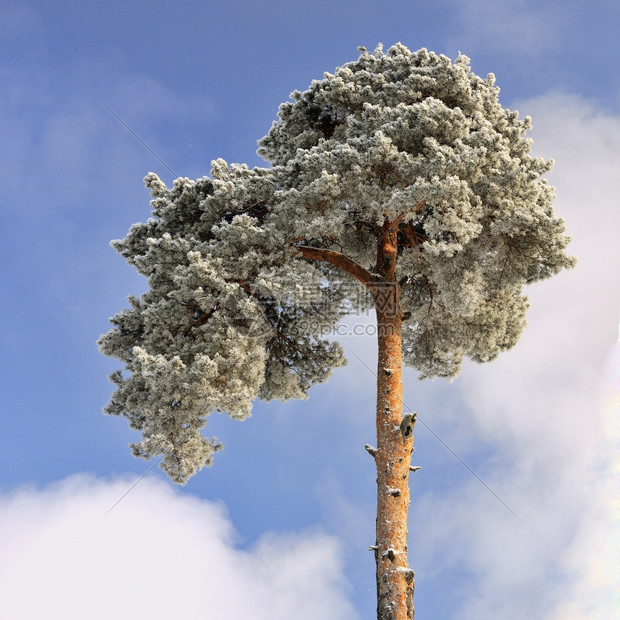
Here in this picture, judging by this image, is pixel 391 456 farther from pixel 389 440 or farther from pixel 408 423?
pixel 408 423

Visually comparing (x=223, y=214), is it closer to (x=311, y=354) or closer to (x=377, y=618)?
(x=311, y=354)

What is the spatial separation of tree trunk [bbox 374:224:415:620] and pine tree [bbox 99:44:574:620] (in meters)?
0.03

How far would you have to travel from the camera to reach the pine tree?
35.5 ft

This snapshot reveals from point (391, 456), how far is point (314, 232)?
449 cm

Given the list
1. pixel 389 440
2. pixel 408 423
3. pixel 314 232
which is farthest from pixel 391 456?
pixel 314 232

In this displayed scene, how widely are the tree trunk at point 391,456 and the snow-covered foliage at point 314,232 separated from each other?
501 millimetres

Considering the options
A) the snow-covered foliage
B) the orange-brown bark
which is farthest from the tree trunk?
the snow-covered foliage

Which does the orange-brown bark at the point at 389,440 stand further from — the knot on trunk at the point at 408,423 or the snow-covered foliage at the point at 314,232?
the snow-covered foliage at the point at 314,232

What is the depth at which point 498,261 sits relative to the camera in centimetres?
1239

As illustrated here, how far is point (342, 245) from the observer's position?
1381 cm

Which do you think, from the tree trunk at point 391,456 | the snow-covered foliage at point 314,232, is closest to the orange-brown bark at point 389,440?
the tree trunk at point 391,456

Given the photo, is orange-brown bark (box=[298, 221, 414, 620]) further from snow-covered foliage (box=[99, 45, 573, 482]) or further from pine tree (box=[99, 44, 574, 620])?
snow-covered foliage (box=[99, 45, 573, 482])

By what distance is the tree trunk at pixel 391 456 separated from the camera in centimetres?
974

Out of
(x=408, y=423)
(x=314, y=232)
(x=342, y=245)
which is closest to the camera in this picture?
(x=408, y=423)
